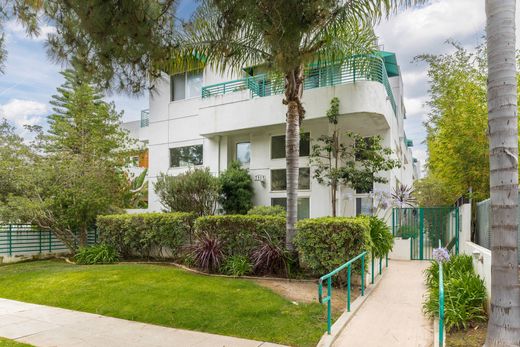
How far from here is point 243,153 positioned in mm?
18250

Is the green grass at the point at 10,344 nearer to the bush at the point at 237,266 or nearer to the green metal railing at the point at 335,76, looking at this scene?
the bush at the point at 237,266

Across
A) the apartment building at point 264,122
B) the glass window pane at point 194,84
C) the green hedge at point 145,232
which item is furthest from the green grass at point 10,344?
the glass window pane at point 194,84

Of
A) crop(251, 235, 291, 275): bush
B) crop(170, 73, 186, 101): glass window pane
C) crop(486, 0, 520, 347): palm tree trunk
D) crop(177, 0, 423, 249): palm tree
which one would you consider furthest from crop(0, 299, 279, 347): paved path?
crop(170, 73, 186, 101): glass window pane

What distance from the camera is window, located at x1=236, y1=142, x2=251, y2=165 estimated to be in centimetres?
1800

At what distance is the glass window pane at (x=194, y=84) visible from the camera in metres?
19.4

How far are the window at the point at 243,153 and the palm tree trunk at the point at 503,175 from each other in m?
14.0

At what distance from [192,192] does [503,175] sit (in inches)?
520

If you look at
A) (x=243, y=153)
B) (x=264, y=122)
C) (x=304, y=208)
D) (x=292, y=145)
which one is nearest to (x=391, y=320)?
(x=292, y=145)

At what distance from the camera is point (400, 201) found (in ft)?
46.6

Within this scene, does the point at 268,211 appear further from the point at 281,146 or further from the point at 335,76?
the point at 335,76

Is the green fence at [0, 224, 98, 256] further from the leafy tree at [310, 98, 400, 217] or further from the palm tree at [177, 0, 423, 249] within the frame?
the palm tree at [177, 0, 423, 249]

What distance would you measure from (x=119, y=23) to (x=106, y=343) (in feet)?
15.3

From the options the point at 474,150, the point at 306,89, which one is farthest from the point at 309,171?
the point at 474,150

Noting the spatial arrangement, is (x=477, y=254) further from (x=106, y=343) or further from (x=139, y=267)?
(x=139, y=267)
